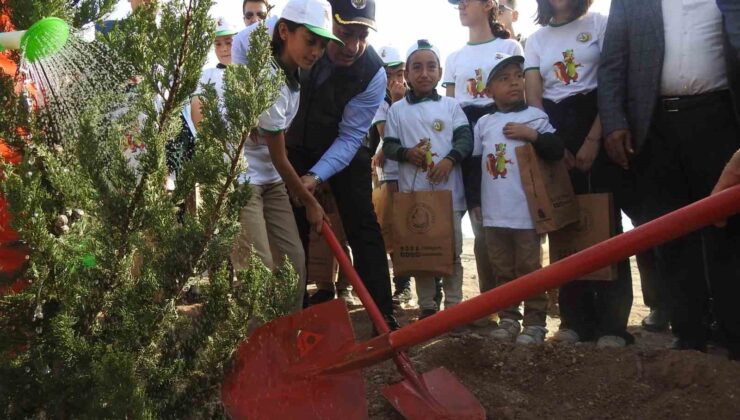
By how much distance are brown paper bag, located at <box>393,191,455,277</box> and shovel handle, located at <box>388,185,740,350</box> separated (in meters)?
1.75

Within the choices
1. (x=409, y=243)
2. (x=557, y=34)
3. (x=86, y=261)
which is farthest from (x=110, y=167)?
(x=557, y=34)

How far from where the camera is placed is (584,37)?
11.9ft

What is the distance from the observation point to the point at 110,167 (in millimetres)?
1554

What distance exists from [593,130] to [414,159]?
1.08m

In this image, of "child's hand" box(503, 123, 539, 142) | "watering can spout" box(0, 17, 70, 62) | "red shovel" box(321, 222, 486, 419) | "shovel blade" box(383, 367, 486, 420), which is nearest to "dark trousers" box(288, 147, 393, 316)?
"child's hand" box(503, 123, 539, 142)

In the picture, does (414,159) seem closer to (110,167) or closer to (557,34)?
(557,34)

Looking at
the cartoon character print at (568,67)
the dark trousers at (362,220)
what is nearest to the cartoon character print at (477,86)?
the cartoon character print at (568,67)

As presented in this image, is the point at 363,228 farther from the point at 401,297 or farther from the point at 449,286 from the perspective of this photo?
the point at 401,297

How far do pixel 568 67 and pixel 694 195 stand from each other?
37.3 inches

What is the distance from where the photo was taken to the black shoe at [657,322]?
404 cm

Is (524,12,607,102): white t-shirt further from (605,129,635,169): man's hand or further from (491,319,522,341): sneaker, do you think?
(491,319,522,341): sneaker

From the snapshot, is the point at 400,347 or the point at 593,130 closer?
the point at 400,347

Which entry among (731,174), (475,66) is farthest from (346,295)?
(731,174)

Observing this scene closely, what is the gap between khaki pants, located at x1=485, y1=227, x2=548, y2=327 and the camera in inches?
142
